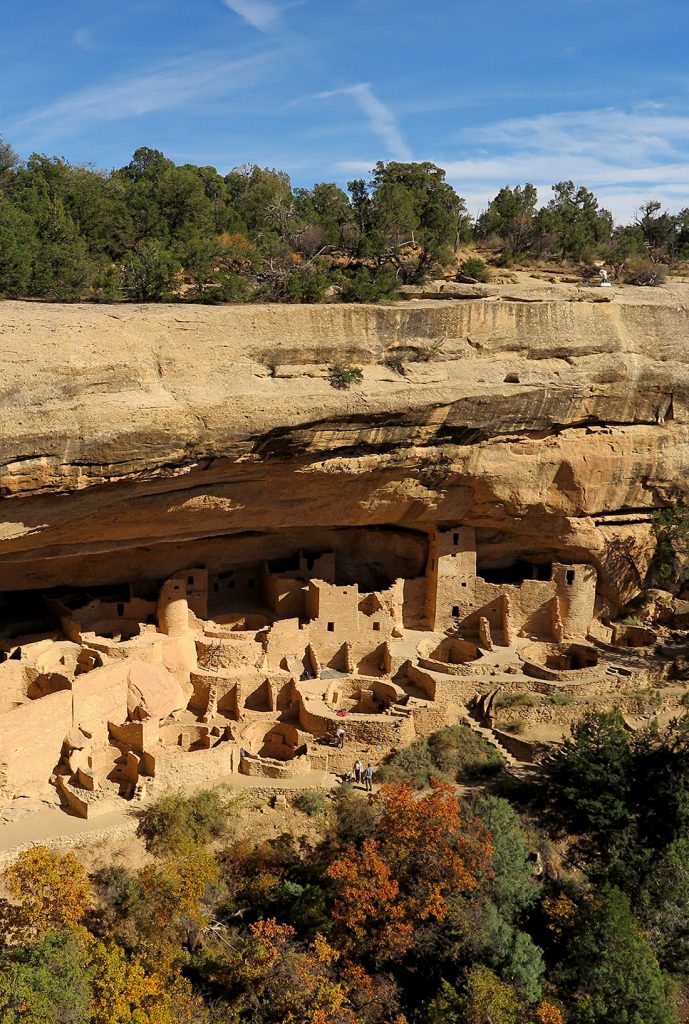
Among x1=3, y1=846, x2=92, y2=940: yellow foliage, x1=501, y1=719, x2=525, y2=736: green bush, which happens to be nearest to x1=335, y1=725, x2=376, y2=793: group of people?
x1=501, y1=719, x2=525, y2=736: green bush

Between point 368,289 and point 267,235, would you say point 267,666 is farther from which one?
point 267,235

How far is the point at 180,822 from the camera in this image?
1488 cm

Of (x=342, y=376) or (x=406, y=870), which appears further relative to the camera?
(x=342, y=376)

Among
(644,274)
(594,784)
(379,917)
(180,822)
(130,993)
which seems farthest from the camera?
(644,274)

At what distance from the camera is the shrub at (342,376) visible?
15.6 meters

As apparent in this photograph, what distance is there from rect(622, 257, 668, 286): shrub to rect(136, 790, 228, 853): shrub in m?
14.5

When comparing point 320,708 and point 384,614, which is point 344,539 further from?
point 320,708

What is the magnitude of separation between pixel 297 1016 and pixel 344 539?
34.8 ft

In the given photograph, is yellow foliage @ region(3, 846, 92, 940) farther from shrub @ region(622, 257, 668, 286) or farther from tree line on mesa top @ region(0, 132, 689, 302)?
shrub @ region(622, 257, 668, 286)

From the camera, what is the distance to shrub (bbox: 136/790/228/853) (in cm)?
1473

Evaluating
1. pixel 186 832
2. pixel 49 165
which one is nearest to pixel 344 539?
pixel 186 832

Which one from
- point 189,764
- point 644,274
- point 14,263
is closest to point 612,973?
point 189,764

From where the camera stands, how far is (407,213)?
23125 mm

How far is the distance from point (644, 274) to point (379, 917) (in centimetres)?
1514
